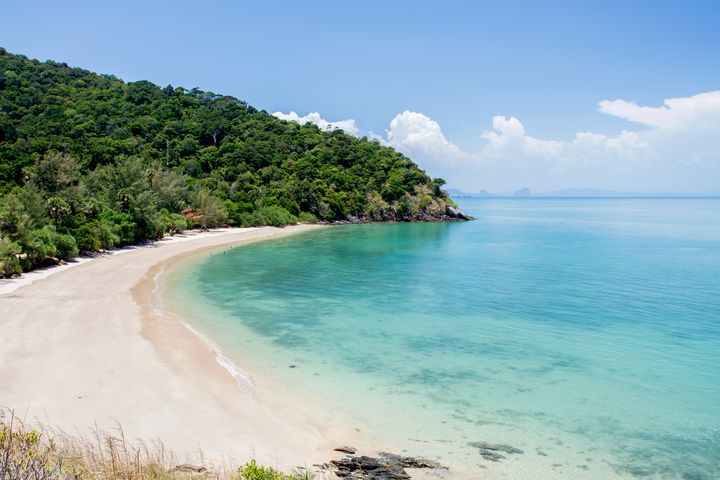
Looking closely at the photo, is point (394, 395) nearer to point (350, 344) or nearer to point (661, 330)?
point (350, 344)

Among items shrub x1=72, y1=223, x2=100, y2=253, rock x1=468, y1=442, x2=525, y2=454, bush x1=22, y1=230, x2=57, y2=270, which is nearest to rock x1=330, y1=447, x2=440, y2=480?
rock x1=468, y1=442, x2=525, y2=454

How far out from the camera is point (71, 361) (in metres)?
15.2

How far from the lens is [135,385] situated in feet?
45.0

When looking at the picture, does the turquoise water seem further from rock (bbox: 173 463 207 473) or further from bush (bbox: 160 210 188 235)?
bush (bbox: 160 210 188 235)

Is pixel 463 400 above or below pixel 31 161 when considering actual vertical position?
below

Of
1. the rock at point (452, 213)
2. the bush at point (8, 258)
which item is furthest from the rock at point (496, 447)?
the rock at point (452, 213)

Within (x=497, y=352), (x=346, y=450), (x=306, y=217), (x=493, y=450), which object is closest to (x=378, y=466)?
(x=346, y=450)

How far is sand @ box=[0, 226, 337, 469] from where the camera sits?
Result: 11141mm

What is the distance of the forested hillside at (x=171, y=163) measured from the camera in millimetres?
45812

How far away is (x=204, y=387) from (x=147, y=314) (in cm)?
950

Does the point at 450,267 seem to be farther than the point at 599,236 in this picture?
No

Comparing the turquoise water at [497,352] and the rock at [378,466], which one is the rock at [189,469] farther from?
the turquoise water at [497,352]

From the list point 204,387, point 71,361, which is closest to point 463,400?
point 204,387

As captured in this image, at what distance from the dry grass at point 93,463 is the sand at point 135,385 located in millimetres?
678
